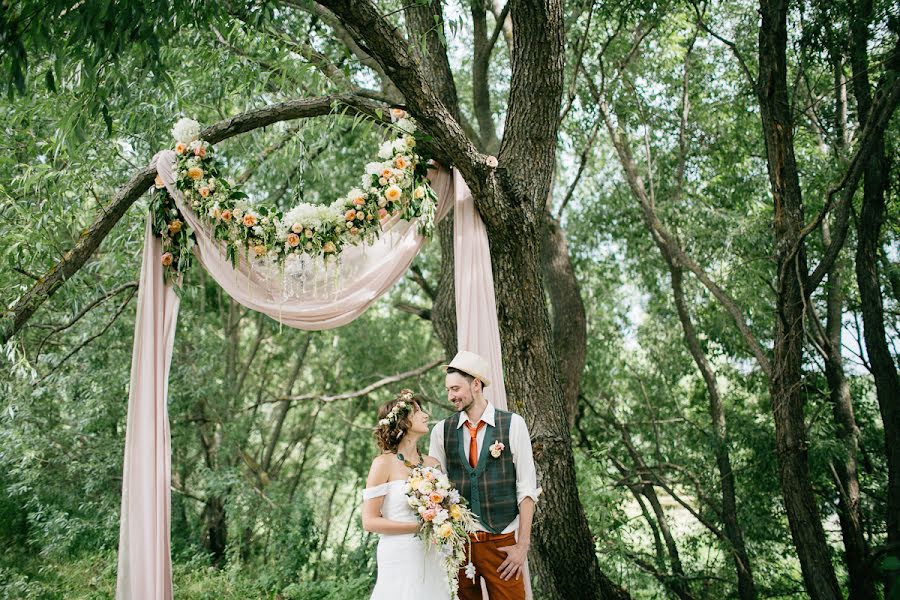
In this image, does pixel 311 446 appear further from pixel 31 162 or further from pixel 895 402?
pixel 895 402

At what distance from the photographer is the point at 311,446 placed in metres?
11.5

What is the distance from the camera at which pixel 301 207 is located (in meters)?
3.83

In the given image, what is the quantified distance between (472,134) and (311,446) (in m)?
6.55

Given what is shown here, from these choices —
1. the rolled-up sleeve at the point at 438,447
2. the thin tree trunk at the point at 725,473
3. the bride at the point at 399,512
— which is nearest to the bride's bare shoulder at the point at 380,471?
the bride at the point at 399,512

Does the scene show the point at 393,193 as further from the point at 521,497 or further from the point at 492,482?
the point at 521,497

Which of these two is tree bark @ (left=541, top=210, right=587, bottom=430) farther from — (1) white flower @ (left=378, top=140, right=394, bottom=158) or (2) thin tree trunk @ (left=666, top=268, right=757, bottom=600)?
(1) white flower @ (left=378, top=140, right=394, bottom=158)

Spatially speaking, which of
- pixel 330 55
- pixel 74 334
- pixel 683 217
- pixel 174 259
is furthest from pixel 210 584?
pixel 683 217

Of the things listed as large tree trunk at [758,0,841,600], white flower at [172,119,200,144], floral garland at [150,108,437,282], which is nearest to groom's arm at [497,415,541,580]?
floral garland at [150,108,437,282]

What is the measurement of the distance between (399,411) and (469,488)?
461 millimetres

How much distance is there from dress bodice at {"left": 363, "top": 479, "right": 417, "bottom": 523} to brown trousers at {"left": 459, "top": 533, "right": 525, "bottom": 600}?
307mm

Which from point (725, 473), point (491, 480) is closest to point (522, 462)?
point (491, 480)

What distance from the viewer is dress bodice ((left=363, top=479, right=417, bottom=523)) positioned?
3072mm

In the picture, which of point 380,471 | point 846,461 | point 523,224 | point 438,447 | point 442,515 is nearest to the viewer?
point 442,515

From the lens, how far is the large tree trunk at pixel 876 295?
4934 mm
